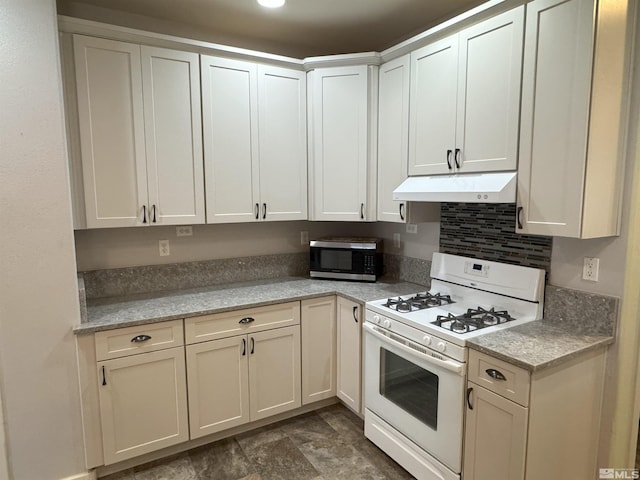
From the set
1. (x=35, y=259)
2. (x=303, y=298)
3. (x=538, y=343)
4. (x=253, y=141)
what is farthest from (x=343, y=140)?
(x=35, y=259)

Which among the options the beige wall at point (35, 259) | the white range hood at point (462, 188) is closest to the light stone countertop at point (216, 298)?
the beige wall at point (35, 259)

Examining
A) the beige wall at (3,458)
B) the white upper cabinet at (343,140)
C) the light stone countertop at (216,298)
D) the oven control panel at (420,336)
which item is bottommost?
the beige wall at (3,458)

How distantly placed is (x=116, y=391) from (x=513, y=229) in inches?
91.3

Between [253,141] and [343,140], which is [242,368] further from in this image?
[343,140]

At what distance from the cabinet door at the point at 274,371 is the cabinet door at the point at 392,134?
3.37 ft

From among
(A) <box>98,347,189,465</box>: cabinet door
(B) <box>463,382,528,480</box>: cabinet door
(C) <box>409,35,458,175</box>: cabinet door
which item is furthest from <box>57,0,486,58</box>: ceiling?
(B) <box>463,382,528,480</box>: cabinet door

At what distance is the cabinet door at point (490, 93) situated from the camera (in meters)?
1.85

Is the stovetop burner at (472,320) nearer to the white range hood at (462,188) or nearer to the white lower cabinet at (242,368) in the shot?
the white range hood at (462,188)

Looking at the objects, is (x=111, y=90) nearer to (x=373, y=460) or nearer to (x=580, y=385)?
(x=373, y=460)

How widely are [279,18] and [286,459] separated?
2769 millimetres

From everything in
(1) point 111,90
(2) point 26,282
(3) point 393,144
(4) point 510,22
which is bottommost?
(2) point 26,282

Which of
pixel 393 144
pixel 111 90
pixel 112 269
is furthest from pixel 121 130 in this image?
pixel 393 144

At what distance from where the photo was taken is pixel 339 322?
106 inches

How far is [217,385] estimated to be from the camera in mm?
2355
